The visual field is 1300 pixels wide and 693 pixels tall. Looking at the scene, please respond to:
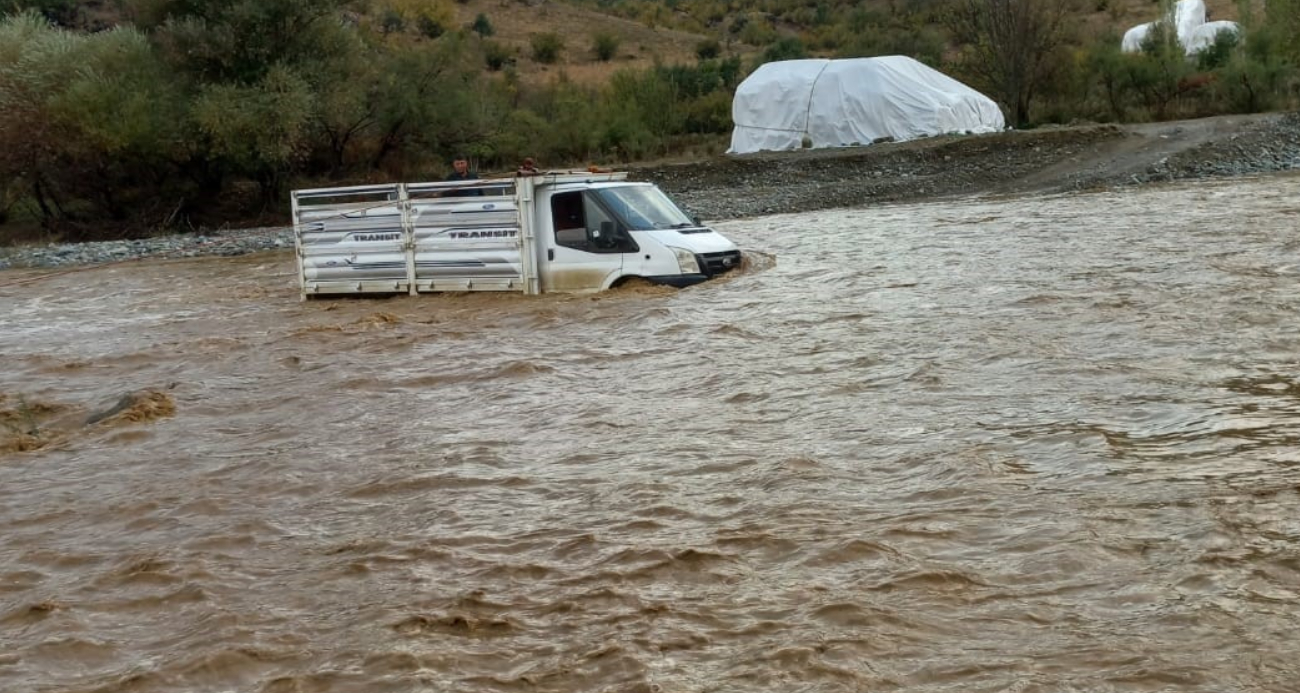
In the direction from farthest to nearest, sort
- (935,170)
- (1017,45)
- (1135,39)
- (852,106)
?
(1135,39)
(1017,45)
(852,106)
(935,170)

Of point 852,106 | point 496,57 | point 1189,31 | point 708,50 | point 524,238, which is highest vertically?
point 708,50

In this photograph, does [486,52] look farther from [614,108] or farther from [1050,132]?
[1050,132]

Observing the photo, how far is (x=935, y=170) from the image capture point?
31.9 metres

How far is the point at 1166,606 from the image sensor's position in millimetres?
5051

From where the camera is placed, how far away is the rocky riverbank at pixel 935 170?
27500 millimetres

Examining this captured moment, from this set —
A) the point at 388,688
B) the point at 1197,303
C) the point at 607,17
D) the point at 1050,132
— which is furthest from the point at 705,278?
the point at 607,17

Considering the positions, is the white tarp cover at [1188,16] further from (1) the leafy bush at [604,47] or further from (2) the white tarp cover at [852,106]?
(1) the leafy bush at [604,47]

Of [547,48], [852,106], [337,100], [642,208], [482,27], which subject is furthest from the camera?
[482,27]

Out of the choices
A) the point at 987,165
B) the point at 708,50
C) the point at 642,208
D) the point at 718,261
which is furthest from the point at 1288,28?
the point at 642,208

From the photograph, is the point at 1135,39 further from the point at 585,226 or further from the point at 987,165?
the point at 585,226

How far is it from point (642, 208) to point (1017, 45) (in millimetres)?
28148

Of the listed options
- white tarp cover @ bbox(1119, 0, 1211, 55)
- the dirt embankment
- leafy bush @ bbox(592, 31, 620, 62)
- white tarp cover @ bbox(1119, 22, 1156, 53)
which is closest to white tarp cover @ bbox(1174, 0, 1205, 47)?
white tarp cover @ bbox(1119, 0, 1211, 55)

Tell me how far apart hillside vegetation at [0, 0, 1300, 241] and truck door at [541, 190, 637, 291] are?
18.1 m

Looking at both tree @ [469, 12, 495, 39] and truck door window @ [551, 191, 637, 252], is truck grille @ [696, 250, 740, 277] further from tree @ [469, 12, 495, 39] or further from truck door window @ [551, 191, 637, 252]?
tree @ [469, 12, 495, 39]
